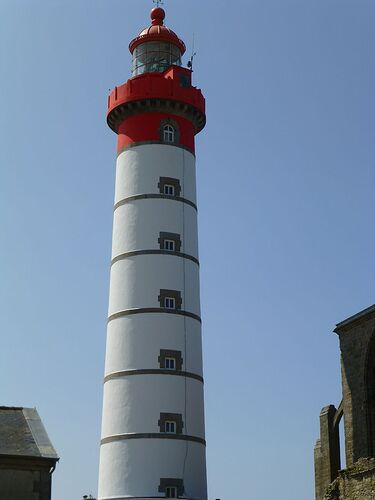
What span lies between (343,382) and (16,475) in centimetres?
1005

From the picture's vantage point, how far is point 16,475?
2369cm

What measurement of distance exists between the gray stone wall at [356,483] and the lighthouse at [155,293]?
731cm

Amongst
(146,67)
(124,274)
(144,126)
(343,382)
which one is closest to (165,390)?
(124,274)

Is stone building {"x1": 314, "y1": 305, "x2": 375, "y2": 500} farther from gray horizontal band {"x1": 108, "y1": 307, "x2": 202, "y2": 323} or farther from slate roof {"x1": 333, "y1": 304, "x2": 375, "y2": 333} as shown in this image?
gray horizontal band {"x1": 108, "y1": 307, "x2": 202, "y2": 323}

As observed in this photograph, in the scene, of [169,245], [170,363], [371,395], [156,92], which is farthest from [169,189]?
[371,395]

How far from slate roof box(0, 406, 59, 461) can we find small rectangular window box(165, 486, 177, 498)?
5972 millimetres

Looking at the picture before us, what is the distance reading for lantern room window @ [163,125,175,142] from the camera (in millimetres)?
34375

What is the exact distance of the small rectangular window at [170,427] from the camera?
30.6 m

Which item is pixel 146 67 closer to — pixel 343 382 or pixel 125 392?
pixel 125 392

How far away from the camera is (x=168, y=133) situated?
113ft

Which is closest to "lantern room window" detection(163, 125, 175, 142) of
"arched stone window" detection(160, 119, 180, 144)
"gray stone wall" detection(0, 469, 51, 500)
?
"arched stone window" detection(160, 119, 180, 144)

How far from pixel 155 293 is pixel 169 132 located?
664 centimetres

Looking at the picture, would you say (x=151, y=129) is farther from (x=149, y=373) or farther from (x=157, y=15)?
(x=149, y=373)

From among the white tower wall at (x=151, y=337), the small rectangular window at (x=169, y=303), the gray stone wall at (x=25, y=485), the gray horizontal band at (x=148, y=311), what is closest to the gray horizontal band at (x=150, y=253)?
the white tower wall at (x=151, y=337)
